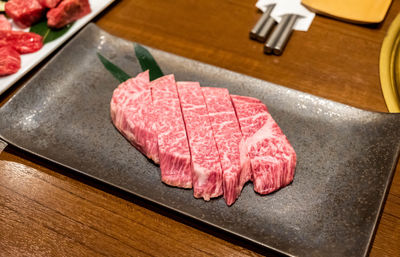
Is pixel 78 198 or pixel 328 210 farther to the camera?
pixel 78 198

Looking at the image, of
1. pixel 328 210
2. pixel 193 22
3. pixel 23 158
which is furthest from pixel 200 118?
pixel 193 22

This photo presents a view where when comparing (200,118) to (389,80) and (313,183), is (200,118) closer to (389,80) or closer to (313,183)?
(313,183)

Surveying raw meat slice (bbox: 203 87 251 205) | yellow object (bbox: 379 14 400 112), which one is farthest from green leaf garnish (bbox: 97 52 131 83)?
yellow object (bbox: 379 14 400 112)

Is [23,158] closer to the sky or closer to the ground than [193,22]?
closer to the ground

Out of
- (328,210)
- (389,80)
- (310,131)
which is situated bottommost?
(328,210)

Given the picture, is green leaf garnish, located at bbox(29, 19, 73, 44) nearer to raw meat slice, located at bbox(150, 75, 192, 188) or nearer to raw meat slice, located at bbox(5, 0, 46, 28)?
raw meat slice, located at bbox(5, 0, 46, 28)

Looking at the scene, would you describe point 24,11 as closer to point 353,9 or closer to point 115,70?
point 115,70
